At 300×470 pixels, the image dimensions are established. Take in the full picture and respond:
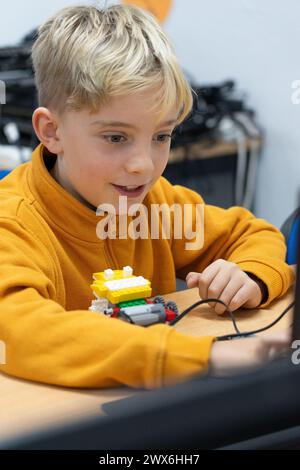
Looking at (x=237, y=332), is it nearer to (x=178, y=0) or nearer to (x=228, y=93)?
(x=228, y=93)

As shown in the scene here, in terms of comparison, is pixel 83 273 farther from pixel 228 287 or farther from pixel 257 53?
pixel 257 53

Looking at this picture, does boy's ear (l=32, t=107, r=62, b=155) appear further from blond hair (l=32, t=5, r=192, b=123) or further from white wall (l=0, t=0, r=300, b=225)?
white wall (l=0, t=0, r=300, b=225)

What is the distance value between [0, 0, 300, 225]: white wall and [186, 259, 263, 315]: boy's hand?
1.56 meters

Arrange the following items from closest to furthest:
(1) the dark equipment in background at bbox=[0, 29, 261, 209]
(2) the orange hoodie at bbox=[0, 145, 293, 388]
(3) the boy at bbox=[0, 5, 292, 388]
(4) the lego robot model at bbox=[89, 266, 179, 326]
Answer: (2) the orange hoodie at bbox=[0, 145, 293, 388]
(4) the lego robot model at bbox=[89, 266, 179, 326]
(3) the boy at bbox=[0, 5, 292, 388]
(1) the dark equipment in background at bbox=[0, 29, 261, 209]

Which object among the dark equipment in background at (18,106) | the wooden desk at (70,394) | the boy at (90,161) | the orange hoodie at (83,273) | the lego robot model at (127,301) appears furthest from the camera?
the dark equipment in background at (18,106)

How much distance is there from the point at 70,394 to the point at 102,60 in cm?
48

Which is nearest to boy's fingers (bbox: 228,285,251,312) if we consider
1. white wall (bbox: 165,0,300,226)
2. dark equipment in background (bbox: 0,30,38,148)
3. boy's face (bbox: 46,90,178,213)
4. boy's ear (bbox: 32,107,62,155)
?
boy's face (bbox: 46,90,178,213)

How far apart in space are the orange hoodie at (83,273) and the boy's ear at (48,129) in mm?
21

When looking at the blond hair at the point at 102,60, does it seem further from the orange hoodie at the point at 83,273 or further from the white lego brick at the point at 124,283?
the white lego brick at the point at 124,283

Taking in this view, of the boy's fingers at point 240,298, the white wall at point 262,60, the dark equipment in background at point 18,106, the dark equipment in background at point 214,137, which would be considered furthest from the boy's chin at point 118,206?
the white wall at point 262,60

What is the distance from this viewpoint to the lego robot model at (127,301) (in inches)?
32.0

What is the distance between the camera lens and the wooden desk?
0.29 metres

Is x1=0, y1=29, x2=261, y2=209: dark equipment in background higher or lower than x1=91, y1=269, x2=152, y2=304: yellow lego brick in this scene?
higher
